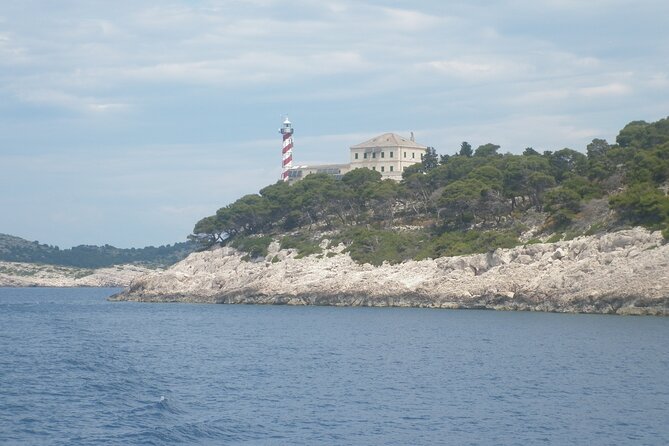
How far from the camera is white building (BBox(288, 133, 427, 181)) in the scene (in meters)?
102

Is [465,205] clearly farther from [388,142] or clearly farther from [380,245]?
[388,142]

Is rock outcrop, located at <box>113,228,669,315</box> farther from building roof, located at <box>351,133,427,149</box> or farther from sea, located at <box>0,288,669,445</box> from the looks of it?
building roof, located at <box>351,133,427,149</box>

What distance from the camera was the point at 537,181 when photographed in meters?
67.6

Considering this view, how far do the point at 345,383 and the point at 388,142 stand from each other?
7761 centimetres

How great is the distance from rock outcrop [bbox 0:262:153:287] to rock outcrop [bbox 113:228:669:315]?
66073 millimetres

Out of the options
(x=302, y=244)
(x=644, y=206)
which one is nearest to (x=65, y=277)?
(x=302, y=244)

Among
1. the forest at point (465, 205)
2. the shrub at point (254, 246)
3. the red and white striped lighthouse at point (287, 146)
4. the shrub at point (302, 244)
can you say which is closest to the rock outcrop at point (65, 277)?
the red and white striped lighthouse at point (287, 146)

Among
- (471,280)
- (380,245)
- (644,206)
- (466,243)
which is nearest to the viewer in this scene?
(644,206)

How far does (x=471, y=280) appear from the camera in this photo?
186ft

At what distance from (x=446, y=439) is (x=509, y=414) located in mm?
3229

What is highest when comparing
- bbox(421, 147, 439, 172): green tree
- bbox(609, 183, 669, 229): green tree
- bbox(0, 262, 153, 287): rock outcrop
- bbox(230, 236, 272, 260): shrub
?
bbox(421, 147, 439, 172): green tree

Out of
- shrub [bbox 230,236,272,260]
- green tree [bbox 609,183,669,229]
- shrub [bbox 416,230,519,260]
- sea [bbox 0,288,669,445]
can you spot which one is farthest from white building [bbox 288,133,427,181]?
sea [bbox 0,288,669,445]

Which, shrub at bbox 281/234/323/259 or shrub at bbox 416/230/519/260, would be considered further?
shrub at bbox 281/234/323/259

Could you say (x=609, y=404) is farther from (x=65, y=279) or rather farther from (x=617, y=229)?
(x=65, y=279)
